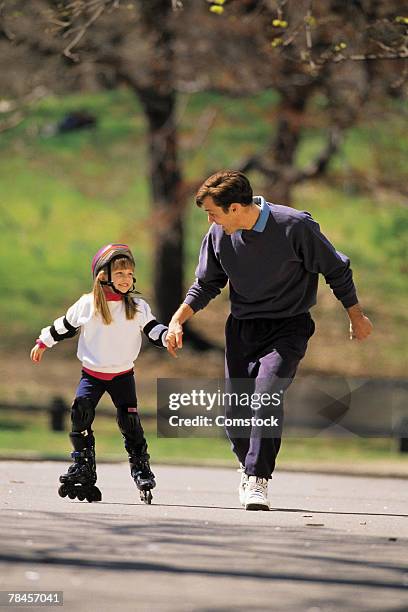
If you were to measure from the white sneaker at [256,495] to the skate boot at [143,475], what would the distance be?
654mm

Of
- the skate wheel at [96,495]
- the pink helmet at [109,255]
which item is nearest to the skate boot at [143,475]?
the skate wheel at [96,495]

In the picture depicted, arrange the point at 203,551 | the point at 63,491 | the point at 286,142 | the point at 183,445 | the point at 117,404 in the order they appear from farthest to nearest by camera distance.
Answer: the point at 286,142 < the point at 183,445 < the point at 117,404 < the point at 63,491 < the point at 203,551

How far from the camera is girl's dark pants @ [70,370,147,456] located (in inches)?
367

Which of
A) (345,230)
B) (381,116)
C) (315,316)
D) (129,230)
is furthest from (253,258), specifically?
(345,230)

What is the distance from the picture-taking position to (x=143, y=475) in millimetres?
9367

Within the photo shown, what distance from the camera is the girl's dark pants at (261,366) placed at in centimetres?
899

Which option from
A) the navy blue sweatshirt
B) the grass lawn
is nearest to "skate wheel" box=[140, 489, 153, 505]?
the navy blue sweatshirt

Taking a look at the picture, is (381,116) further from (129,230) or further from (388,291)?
(388,291)

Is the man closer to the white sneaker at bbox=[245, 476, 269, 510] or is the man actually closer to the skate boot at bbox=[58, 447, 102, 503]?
the white sneaker at bbox=[245, 476, 269, 510]

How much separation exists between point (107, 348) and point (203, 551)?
7.83 ft

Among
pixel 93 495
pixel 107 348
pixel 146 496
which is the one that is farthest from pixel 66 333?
pixel 146 496

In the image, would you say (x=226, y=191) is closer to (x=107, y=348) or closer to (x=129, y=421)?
(x=107, y=348)

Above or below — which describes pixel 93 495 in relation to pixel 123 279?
below

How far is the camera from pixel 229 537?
24.8 feet
